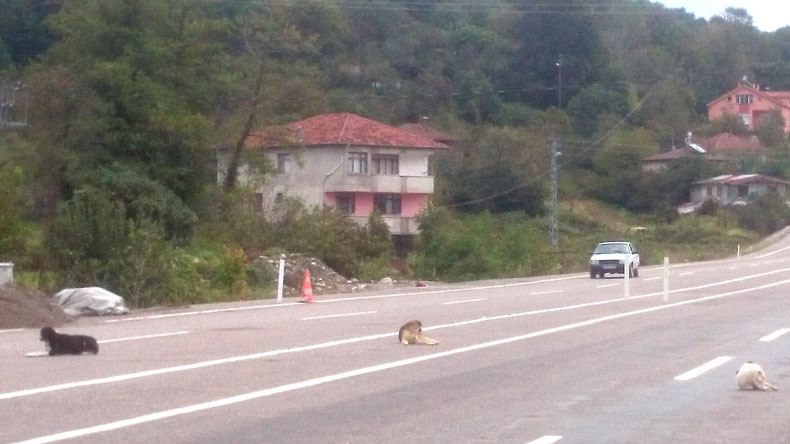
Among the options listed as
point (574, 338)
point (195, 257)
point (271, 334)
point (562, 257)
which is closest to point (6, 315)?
point (271, 334)

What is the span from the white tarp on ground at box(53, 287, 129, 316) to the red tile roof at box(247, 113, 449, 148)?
45284 mm

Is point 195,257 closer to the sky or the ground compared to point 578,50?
closer to the ground

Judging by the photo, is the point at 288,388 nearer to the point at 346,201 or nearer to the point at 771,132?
the point at 346,201

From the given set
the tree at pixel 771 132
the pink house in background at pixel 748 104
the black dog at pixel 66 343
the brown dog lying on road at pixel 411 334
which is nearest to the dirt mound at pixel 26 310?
the black dog at pixel 66 343

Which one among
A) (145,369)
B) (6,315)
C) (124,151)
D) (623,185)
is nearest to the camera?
(145,369)

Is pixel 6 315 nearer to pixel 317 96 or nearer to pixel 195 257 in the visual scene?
pixel 195 257

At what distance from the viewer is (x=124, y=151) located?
136 feet

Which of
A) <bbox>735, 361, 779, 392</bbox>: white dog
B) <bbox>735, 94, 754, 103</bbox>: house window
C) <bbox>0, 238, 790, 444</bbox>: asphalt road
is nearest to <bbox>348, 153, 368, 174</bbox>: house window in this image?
<bbox>0, 238, 790, 444</bbox>: asphalt road

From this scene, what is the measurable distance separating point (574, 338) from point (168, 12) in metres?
27.7

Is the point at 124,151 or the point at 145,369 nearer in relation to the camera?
the point at 145,369

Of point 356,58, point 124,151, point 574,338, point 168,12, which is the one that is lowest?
point 574,338

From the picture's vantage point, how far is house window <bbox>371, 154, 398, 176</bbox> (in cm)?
7300

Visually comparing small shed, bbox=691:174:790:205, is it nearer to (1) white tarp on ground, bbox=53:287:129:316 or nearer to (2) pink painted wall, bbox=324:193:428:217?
(2) pink painted wall, bbox=324:193:428:217

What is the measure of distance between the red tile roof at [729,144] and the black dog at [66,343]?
10774cm
